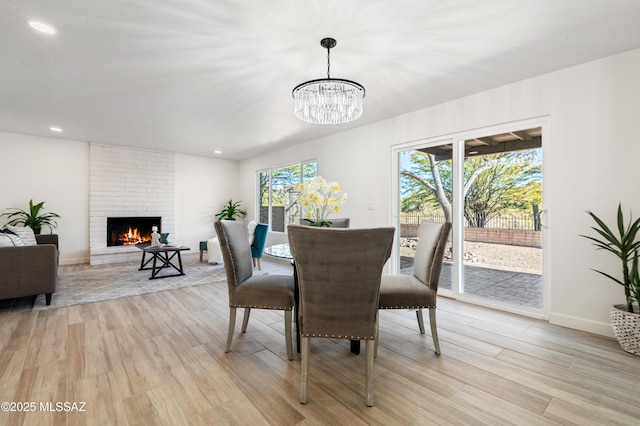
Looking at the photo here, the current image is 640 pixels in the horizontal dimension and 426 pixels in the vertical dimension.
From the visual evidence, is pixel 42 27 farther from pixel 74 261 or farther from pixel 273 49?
pixel 74 261

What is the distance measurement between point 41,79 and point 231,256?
9.15 feet

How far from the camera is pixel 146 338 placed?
244cm

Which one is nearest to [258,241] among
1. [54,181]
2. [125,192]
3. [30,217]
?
[125,192]

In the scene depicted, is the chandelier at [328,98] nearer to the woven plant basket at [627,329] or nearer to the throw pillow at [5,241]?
the woven plant basket at [627,329]

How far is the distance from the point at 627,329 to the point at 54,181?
8155mm

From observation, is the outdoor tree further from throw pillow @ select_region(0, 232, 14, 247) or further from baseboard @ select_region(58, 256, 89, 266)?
baseboard @ select_region(58, 256, 89, 266)

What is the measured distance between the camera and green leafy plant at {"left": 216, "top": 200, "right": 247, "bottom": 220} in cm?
750

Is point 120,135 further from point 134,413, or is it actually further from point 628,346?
point 628,346

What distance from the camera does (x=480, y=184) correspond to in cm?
345

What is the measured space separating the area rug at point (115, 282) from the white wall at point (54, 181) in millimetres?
920

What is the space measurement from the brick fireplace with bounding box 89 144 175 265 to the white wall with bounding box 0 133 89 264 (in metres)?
0.16

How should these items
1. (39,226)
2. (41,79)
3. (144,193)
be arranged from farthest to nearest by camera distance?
(144,193), (39,226), (41,79)

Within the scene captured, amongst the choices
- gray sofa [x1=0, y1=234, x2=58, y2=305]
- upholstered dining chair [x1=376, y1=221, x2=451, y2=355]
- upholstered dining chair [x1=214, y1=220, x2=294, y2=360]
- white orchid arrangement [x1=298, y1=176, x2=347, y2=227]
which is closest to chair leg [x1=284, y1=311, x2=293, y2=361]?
upholstered dining chair [x1=214, y1=220, x2=294, y2=360]

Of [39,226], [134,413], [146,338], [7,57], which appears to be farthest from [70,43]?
[39,226]
